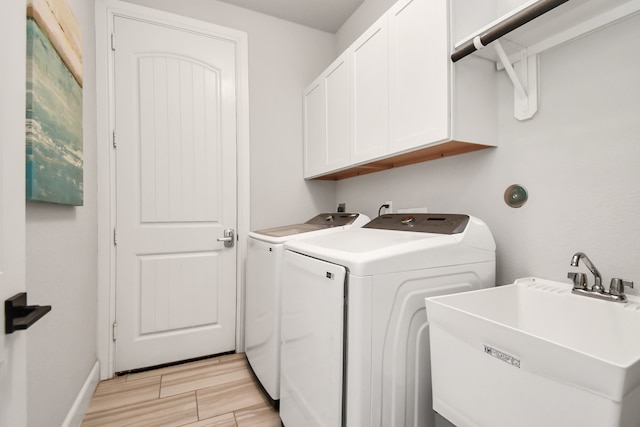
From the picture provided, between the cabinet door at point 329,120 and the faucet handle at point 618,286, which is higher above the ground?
the cabinet door at point 329,120

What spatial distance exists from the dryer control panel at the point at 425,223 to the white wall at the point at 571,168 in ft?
0.74

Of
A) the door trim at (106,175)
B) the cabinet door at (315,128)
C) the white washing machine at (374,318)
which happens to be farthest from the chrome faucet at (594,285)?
the door trim at (106,175)

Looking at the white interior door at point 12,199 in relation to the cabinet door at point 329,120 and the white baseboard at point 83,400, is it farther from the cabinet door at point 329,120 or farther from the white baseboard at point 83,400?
the cabinet door at point 329,120

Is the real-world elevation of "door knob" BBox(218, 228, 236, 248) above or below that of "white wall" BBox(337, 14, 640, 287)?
below

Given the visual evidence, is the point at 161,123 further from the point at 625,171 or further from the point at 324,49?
the point at 625,171

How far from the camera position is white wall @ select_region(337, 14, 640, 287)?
38.3 inches

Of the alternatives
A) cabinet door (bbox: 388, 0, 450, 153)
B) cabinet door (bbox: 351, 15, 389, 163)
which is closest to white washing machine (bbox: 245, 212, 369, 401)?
cabinet door (bbox: 351, 15, 389, 163)

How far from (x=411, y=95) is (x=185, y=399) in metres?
2.14

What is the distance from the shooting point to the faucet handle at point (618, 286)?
0.92 metres

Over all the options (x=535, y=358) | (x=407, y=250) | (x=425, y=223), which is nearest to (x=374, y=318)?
(x=407, y=250)

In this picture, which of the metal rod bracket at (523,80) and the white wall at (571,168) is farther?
the metal rod bracket at (523,80)

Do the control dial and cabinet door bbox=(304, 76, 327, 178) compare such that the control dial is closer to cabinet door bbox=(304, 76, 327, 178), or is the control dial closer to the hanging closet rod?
the hanging closet rod

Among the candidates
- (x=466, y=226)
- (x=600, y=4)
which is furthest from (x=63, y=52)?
(x=600, y=4)

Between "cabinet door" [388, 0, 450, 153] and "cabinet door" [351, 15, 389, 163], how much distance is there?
60 millimetres
